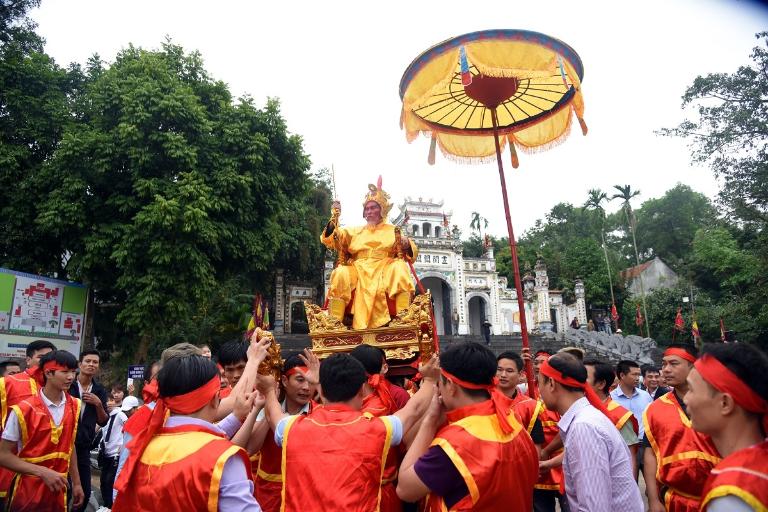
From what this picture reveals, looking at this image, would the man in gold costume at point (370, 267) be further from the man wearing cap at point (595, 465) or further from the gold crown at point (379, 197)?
the man wearing cap at point (595, 465)

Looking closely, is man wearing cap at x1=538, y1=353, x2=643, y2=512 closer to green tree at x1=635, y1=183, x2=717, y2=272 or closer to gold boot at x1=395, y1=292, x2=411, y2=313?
gold boot at x1=395, y1=292, x2=411, y2=313

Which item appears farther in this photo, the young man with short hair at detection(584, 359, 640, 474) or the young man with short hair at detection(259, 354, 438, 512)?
the young man with short hair at detection(584, 359, 640, 474)

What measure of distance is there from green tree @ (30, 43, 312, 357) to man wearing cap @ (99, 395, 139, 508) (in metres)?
6.77

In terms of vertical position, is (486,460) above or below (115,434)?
above

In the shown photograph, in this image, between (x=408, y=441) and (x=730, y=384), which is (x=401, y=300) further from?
(x=730, y=384)

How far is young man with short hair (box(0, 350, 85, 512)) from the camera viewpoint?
12.7ft

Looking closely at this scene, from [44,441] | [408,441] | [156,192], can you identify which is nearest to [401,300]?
[408,441]

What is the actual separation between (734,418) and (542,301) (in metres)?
27.2

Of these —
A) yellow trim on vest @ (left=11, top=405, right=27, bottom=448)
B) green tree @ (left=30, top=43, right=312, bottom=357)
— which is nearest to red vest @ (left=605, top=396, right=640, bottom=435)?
yellow trim on vest @ (left=11, top=405, right=27, bottom=448)

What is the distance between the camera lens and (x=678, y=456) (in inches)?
128

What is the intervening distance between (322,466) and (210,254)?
1278 cm

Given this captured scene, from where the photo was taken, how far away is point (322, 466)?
2441 mm

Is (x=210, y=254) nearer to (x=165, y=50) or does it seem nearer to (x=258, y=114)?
(x=258, y=114)

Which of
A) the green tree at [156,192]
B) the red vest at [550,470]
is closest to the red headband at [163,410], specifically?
the red vest at [550,470]
